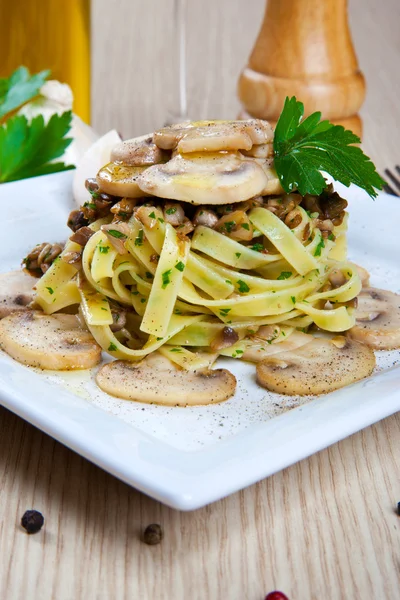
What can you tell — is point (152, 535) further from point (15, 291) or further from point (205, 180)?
point (15, 291)

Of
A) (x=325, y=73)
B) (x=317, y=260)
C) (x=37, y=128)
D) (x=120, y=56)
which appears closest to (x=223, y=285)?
(x=317, y=260)

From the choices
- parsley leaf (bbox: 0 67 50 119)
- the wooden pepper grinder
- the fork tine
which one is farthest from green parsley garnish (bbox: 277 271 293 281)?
parsley leaf (bbox: 0 67 50 119)

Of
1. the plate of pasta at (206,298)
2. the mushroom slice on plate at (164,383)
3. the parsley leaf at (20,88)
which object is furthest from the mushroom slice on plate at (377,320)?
the parsley leaf at (20,88)

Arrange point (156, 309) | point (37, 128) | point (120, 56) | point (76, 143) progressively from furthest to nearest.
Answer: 1. point (120, 56)
2. point (76, 143)
3. point (37, 128)
4. point (156, 309)

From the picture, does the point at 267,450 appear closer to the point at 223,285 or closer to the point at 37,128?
the point at 223,285

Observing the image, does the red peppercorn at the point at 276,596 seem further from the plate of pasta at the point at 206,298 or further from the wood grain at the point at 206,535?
the plate of pasta at the point at 206,298

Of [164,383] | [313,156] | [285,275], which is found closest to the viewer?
[164,383]

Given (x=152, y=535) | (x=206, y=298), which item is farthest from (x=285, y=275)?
(x=152, y=535)
